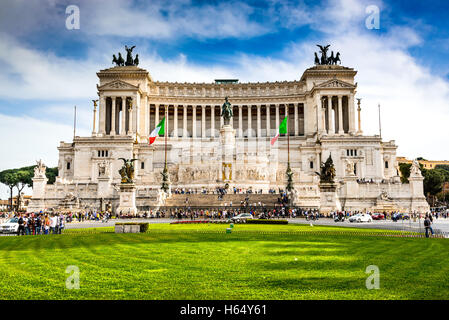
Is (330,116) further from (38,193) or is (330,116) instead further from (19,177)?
(19,177)

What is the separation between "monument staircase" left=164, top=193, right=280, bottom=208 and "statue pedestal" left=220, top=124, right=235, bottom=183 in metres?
11.3

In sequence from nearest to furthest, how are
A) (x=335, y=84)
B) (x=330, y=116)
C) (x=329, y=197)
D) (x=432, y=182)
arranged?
(x=329, y=197) → (x=330, y=116) → (x=335, y=84) → (x=432, y=182)

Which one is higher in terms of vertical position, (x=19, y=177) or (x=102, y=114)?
(x=102, y=114)

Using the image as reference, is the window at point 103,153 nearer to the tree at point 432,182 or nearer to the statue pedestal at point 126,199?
the statue pedestal at point 126,199

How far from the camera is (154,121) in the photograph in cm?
10806

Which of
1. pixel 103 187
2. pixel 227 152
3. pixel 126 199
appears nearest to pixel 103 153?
pixel 103 187

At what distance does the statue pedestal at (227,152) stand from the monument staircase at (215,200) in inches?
445

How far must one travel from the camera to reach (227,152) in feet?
244

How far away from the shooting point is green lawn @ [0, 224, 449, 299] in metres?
9.12

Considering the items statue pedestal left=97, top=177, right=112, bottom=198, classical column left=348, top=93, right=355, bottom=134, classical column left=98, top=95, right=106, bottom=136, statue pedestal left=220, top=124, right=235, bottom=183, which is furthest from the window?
classical column left=348, top=93, right=355, bottom=134

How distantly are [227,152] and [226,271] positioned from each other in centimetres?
6286

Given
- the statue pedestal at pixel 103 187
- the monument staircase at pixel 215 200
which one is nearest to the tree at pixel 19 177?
the statue pedestal at pixel 103 187

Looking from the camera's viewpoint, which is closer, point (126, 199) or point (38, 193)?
point (126, 199)
